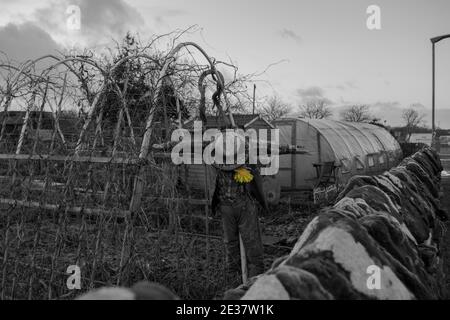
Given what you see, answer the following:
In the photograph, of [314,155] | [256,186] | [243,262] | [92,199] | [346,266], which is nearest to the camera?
[346,266]

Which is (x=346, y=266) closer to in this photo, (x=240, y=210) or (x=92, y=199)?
(x=92, y=199)

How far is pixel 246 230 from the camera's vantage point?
611 cm

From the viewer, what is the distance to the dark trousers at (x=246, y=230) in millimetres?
6047

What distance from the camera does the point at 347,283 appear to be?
1.76 metres

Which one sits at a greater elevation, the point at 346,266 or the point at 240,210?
the point at 346,266

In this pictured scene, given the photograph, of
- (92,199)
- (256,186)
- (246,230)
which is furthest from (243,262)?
(92,199)

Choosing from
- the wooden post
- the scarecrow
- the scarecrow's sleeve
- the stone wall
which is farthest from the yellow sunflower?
the stone wall

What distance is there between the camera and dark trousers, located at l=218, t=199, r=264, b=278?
6.05 metres

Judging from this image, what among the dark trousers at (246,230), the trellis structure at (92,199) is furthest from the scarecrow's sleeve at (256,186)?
the trellis structure at (92,199)

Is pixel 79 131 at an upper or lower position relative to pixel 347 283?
upper

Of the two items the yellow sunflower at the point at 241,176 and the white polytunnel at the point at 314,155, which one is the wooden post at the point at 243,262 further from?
the white polytunnel at the point at 314,155
